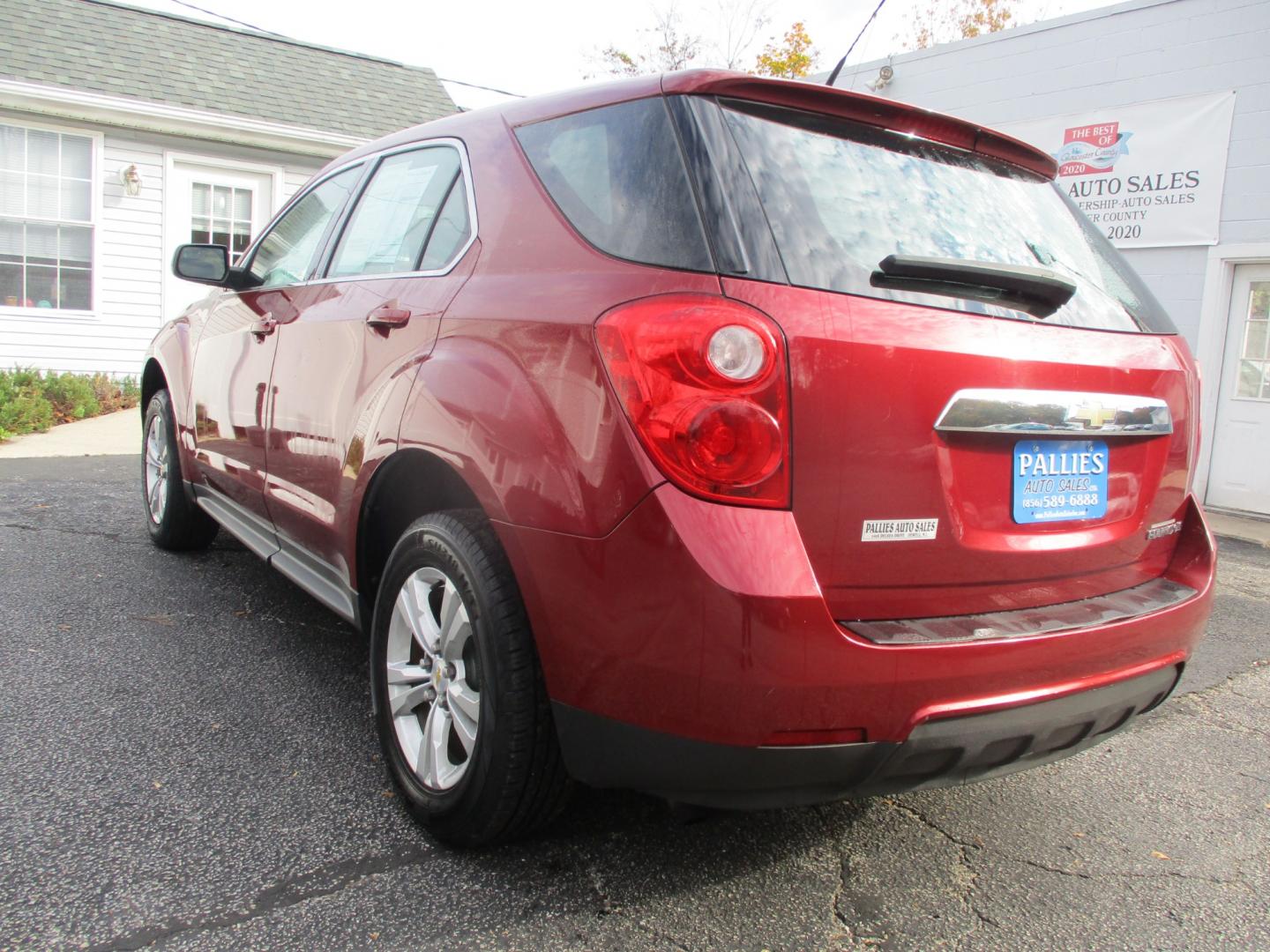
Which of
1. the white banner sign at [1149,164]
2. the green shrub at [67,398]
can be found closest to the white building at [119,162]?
the green shrub at [67,398]

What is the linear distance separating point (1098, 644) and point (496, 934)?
1.34 m

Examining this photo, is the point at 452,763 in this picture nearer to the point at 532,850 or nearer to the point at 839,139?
the point at 532,850

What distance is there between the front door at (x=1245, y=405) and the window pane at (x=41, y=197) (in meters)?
12.0

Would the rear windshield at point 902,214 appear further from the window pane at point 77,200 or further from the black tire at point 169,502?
the window pane at point 77,200

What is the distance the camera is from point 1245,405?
8797 millimetres

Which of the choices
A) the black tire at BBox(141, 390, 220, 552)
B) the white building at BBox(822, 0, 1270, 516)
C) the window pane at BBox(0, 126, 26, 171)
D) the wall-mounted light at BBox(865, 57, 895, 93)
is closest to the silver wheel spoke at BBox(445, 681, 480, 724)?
the black tire at BBox(141, 390, 220, 552)

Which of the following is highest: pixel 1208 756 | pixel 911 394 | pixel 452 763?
pixel 911 394

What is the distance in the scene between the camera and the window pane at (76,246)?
11.6 m

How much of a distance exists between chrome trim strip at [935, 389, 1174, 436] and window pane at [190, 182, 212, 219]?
12240 mm

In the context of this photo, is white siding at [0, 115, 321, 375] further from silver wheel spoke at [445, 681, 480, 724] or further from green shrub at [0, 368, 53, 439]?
silver wheel spoke at [445, 681, 480, 724]

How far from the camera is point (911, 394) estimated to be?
194 cm

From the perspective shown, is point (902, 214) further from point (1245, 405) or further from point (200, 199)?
point (200, 199)

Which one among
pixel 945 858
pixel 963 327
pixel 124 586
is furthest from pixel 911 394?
pixel 124 586

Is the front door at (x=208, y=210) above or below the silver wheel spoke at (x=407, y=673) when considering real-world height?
above
